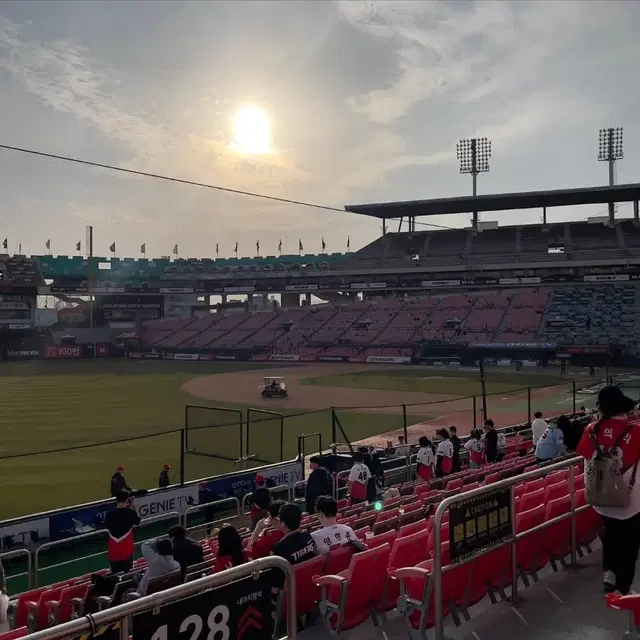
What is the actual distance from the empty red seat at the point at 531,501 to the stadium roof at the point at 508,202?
55291 mm

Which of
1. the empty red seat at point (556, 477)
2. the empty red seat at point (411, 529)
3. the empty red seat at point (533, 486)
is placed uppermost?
the empty red seat at point (556, 477)

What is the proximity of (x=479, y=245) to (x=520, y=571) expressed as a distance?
A: 6901cm

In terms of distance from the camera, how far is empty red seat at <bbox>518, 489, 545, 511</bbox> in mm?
6145

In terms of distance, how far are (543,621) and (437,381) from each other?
128 feet

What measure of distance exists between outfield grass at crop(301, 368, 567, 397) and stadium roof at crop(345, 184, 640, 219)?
733 inches

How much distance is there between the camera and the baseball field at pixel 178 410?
692 inches

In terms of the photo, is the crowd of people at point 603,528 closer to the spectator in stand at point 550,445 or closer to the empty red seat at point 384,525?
the empty red seat at point 384,525

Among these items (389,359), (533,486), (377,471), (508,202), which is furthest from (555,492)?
(508,202)

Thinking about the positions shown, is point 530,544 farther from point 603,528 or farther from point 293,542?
Result: point 293,542

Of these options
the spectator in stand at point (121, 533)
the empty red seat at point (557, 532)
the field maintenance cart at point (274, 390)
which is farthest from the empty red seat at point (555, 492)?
the field maintenance cart at point (274, 390)

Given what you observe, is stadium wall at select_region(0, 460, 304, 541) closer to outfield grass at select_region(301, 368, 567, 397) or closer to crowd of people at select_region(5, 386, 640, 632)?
crowd of people at select_region(5, 386, 640, 632)

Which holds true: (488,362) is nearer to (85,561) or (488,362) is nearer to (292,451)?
(292,451)

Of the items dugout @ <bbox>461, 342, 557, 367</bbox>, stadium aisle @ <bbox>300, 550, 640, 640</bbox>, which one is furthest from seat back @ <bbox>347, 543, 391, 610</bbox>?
dugout @ <bbox>461, 342, 557, 367</bbox>

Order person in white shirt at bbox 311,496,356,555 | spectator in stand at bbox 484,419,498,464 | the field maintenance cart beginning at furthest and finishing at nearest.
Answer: the field maintenance cart, spectator in stand at bbox 484,419,498,464, person in white shirt at bbox 311,496,356,555
